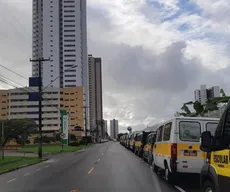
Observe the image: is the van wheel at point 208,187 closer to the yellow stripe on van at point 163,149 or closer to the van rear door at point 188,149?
the van rear door at point 188,149

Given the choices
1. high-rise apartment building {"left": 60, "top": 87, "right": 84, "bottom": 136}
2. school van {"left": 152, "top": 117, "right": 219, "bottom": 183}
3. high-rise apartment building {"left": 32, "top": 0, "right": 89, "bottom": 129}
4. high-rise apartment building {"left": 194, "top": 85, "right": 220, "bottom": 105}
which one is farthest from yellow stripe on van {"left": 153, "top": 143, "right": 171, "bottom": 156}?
high-rise apartment building {"left": 60, "top": 87, "right": 84, "bottom": 136}

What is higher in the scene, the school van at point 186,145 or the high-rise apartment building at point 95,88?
the high-rise apartment building at point 95,88

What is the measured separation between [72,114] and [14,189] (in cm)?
14289

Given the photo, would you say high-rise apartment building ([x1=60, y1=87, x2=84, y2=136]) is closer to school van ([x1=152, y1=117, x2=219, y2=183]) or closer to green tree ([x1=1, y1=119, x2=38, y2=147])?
green tree ([x1=1, y1=119, x2=38, y2=147])

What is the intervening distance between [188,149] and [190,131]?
2.03ft

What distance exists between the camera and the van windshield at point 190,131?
12227mm

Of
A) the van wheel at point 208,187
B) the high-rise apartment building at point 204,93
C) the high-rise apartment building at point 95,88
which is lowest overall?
the van wheel at point 208,187

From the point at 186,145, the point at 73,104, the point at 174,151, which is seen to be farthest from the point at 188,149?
the point at 73,104

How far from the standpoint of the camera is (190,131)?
12.3 meters

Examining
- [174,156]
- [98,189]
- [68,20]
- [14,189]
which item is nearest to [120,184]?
[98,189]

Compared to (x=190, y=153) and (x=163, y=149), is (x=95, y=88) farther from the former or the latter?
(x=190, y=153)

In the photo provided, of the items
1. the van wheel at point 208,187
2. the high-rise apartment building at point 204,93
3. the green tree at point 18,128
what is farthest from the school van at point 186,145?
the green tree at point 18,128

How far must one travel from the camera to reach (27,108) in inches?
5768

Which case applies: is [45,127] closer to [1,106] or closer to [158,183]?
[1,106]
